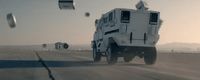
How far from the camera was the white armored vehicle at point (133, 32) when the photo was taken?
31266 millimetres

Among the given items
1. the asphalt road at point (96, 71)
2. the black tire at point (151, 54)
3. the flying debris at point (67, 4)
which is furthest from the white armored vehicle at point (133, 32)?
the flying debris at point (67, 4)

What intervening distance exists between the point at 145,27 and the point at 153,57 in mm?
2351

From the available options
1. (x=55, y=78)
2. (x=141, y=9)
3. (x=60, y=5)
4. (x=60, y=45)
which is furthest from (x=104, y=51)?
(x=60, y=45)

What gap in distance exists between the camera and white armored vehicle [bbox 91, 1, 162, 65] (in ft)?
103

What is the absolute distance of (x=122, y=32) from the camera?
31.3 metres

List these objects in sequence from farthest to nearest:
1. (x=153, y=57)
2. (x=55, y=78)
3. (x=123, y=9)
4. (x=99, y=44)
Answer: (x=99, y=44)
(x=153, y=57)
(x=123, y=9)
(x=55, y=78)

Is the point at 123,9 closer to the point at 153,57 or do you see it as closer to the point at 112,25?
the point at 112,25

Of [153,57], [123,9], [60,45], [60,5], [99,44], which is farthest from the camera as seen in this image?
[60,45]

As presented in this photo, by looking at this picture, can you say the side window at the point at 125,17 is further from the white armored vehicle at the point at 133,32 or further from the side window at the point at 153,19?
the side window at the point at 153,19

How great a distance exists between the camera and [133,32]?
31.9m

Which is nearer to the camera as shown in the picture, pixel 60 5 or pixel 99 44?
pixel 60 5

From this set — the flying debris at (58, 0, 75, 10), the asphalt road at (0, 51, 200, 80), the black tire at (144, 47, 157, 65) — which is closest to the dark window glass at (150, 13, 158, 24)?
the black tire at (144, 47, 157, 65)

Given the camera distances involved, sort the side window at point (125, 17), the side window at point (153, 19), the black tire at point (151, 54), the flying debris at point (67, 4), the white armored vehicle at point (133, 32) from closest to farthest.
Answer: the flying debris at point (67, 4), the side window at point (125, 17), the white armored vehicle at point (133, 32), the side window at point (153, 19), the black tire at point (151, 54)

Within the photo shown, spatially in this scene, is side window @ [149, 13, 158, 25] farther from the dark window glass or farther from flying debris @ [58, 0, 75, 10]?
flying debris @ [58, 0, 75, 10]
